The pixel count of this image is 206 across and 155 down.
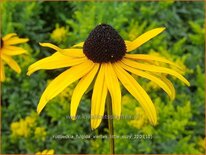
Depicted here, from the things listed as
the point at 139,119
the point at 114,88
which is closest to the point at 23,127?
the point at 139,119

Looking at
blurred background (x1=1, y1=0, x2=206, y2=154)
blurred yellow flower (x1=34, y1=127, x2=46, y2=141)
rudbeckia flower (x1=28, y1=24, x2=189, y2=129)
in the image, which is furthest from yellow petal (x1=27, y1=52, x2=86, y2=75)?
blurred yellow flower (x1=34, y1=127, x2=46, y2=141)

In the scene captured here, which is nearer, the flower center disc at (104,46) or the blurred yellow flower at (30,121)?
the flower center disc at (104,46)

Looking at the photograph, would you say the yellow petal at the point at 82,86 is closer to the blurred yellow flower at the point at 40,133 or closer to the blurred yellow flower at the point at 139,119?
the blurred yellow flower at the point at 139,119

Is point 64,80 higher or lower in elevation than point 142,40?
lower

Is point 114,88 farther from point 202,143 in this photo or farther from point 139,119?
point 202,143

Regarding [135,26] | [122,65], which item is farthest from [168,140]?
[122,65]

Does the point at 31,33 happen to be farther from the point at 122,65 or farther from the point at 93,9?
the point at 122,65

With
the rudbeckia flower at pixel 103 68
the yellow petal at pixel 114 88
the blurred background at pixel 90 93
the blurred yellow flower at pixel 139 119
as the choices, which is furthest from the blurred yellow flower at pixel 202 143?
the yellow petal at pixel 114 88
